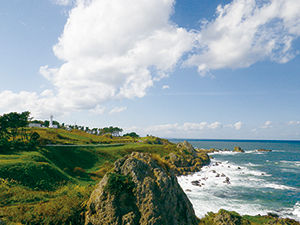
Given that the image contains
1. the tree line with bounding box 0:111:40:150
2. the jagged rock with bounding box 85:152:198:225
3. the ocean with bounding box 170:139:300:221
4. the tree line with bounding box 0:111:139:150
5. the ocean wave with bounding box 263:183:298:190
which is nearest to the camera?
the jagged rock with bounding box 85:152:198:225

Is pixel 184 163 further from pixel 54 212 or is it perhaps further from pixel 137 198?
pixel 54 212

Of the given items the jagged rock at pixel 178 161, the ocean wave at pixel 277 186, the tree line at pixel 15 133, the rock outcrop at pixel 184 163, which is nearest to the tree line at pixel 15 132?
the tree line at pixel 15 133

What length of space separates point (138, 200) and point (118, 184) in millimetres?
2007

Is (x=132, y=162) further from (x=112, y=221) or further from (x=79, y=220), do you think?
(x=79, y=220)

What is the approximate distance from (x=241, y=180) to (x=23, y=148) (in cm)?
6952

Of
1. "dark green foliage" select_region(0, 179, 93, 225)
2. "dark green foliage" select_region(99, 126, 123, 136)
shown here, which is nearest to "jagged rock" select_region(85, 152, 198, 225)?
"dark green foliage" select_region(0, 179, 93, 225)

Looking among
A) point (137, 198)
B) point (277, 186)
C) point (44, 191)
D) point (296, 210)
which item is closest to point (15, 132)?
point (44, 191)

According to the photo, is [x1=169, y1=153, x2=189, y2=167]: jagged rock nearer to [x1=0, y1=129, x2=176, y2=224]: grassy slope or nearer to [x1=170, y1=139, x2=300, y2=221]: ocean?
[x1=170, y1=139, x2=300, y2=221]: ocean

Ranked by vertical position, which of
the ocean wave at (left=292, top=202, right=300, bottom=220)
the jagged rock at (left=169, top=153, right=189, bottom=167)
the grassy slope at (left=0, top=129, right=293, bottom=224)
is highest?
the grassy slope at (left=0, top=129, right=293, bottom=224)

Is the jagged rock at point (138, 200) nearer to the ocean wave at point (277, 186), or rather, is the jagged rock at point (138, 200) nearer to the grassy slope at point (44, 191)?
the grassy slope at point (44, 191)

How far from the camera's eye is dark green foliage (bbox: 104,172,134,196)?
12.7 meters

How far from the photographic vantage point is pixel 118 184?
1298 centimetres

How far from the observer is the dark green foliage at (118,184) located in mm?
12742

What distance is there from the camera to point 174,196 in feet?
45.1
